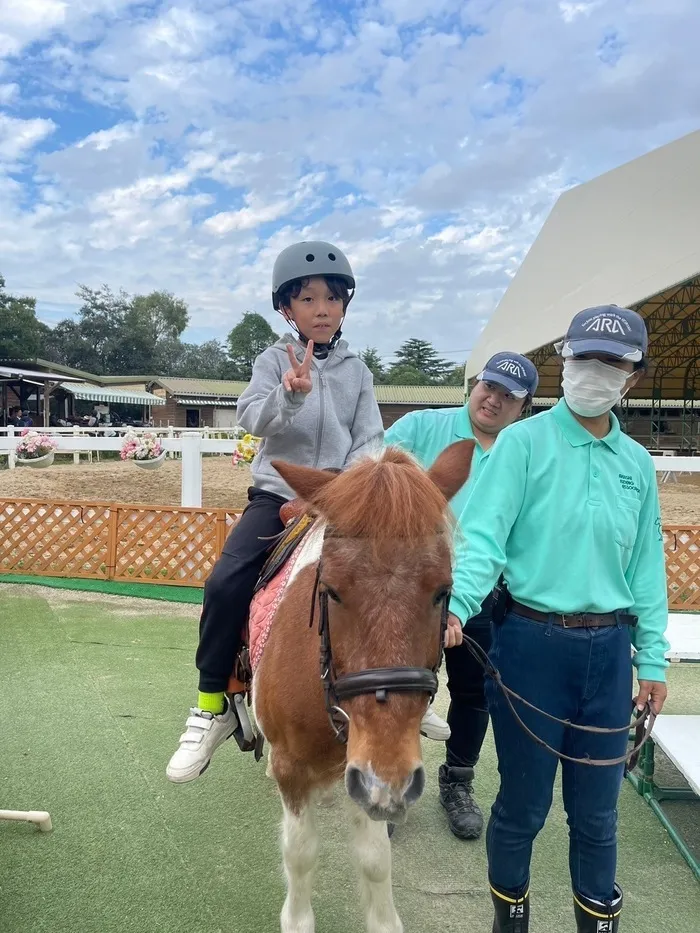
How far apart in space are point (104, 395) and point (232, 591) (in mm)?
42369

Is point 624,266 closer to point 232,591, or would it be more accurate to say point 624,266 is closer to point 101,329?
point 232,591

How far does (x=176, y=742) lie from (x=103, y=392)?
41505 millimetres

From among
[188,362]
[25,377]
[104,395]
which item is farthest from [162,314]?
[25,377]

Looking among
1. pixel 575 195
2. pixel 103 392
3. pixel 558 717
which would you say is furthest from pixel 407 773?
pixel 103 392

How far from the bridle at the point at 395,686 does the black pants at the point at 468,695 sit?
1004mm

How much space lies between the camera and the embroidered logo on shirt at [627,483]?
6.73ft

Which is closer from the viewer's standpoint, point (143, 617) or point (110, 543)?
point (143, 617)

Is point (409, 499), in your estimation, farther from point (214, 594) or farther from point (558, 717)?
point (214, 594)

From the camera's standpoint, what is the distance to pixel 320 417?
9.09 feet

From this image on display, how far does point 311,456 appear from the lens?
2.78m

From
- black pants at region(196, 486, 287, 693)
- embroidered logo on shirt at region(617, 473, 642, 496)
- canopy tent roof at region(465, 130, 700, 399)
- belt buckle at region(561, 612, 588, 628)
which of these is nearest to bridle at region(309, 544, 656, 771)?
belt buckle at region(561, 612, 588, 628)

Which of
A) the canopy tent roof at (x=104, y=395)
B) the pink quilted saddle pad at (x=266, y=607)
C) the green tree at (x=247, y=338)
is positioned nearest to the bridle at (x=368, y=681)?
the pink quilted saddle pad at (x=266, y=607)

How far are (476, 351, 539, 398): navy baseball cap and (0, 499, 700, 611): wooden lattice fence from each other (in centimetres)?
468

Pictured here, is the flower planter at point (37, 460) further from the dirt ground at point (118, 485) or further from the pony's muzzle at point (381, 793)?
the pony's muzzle at point (381, 793)
